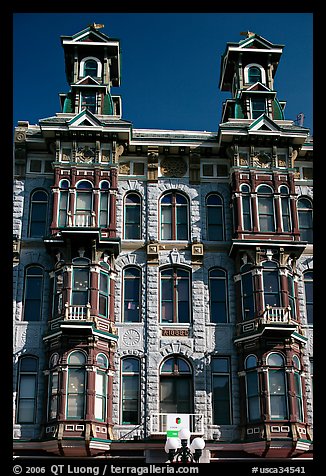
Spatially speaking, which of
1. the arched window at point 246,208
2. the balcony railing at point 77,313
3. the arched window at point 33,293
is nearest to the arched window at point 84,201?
the arched window at point 33,293

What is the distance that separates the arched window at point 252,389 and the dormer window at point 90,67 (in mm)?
15737

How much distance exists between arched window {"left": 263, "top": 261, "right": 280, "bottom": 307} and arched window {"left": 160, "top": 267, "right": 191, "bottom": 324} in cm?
334

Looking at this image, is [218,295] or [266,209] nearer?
[218,295]

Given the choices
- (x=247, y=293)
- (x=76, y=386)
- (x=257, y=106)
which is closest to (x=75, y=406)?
(x=76, y=386)

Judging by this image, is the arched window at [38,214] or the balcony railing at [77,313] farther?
the arched window at [38,214]

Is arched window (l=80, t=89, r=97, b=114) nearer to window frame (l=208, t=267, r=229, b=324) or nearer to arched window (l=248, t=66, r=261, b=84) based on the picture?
arched window (l=248, t=66, r=261, b=84)

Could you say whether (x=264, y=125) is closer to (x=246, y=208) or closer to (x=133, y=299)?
(x=246, y=208)

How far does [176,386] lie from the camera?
28.0 metres

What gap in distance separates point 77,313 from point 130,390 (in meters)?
3.86

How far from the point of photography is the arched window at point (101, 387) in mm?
26750

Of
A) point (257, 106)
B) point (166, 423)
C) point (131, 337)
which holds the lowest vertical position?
point (166, 423)

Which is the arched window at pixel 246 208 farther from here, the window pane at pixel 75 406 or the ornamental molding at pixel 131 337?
the window pane at pixel 75 406

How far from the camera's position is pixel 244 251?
29406 mm

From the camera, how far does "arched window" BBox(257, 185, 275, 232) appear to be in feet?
100.0
